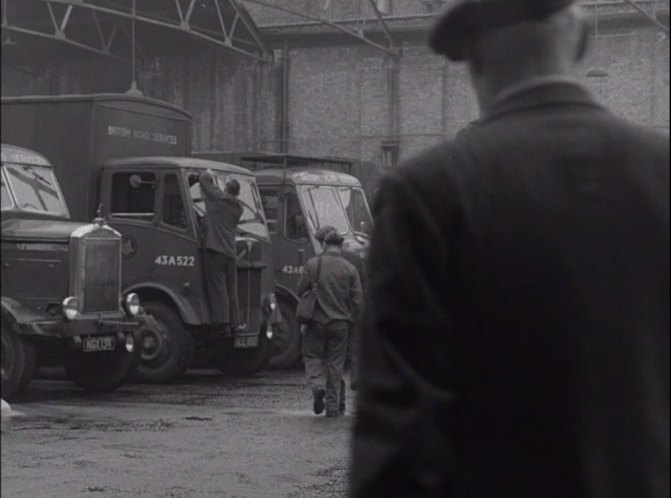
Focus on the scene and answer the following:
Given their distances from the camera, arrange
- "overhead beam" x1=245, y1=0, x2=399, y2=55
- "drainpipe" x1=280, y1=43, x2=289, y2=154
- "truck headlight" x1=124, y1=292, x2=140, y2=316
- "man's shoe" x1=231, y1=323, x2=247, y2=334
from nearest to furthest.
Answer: "overhead beam" x1=245, y1=0, x2=399, y2=55
"drainpipe" x1=280, y1=43, x2=289, y2=154
"truck headlight" x1=124, y1=292, x2=140, y2=316
"man's shoe" x1=231, y1=323, x2=247, y2=334

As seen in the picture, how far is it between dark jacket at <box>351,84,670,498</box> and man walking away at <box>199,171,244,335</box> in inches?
539

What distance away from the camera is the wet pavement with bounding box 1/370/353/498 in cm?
886

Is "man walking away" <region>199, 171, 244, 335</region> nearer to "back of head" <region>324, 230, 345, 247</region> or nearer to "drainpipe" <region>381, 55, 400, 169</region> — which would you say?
"drainpipe" <region>381, 55, 400, 169</region>

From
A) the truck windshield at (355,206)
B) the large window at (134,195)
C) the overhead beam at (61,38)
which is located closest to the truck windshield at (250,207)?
the large window at (134,195)

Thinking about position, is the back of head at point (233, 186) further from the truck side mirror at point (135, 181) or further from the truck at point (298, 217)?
the truck side mirror at point (135, 181)

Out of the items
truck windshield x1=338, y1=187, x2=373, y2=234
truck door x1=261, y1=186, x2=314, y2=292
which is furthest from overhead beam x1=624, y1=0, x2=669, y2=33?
truck windshield x1=338, y1=187, x2=373, y2=234

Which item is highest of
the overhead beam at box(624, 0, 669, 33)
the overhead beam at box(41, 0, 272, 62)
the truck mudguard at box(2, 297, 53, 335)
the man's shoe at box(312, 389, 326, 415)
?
the overhead beam at box(624, 0, 669, 33)

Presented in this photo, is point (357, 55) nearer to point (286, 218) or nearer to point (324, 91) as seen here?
point (324, 91)

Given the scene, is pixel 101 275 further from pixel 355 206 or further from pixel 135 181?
pixel 355 206

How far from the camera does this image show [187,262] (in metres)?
16.0

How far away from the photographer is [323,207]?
19.3 meters

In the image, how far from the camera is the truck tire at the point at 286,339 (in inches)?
709

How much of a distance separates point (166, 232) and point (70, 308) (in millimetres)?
2611

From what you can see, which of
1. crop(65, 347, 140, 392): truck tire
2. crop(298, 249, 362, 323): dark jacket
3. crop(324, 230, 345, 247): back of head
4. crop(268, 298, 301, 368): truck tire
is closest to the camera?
crop(298, 249, 362, 323): dark jacket
